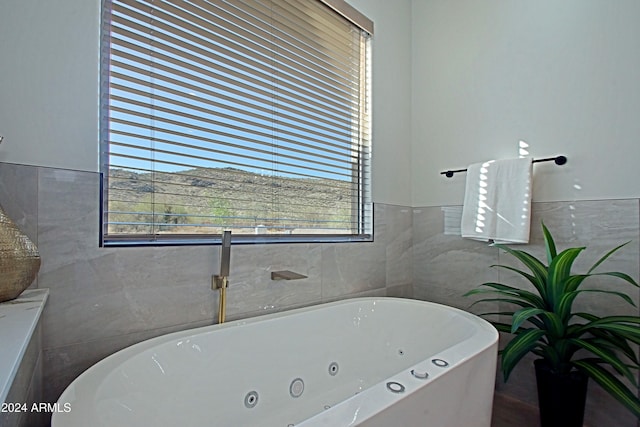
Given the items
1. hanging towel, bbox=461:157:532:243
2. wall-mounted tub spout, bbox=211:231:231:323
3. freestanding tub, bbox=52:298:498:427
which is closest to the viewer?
freestanding tub, bbox=52:298:498:427

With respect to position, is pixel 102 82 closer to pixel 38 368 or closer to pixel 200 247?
pixel 200 247

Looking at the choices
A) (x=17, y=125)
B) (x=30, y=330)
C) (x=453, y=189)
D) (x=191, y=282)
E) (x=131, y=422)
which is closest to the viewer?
(x=30, y=330)

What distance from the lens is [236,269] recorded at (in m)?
1.68

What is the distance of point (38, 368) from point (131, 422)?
32cm

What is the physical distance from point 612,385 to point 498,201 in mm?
993

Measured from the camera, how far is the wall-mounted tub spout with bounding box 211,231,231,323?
151cm

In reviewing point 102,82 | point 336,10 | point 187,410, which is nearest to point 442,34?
point 336,10

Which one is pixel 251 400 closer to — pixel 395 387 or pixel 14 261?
pixel 395 387

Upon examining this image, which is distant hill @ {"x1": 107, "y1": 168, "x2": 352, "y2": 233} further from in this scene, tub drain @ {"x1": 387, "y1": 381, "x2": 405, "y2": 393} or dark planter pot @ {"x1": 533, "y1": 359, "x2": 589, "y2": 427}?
dark planter pot @ {"x1": 533, "y1": 359, "x2": 589, "y2": 427}

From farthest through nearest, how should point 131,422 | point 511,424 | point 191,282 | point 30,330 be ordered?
point 511,424 < point 191,282 < point 131,422 < point 30,330

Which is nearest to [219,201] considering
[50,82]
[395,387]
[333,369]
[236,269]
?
[236,269]

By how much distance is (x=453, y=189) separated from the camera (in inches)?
95.3

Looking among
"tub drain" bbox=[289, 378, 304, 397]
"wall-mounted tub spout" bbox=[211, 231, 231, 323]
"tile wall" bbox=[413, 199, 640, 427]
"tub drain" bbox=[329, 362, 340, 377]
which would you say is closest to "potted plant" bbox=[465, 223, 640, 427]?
"tile wall" bbox=[413, 199, 640, 427]

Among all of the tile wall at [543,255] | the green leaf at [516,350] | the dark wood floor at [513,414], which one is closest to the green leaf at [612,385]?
the green leaf at [516,350]
